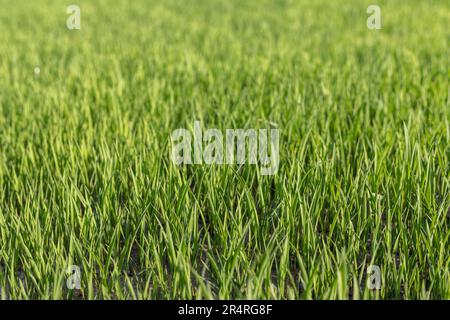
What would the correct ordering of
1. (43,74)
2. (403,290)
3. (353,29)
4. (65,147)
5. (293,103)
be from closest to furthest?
(403,290), (65,147), (293,103), (43,74), (353,29)

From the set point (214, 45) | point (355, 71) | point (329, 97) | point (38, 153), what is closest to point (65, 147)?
point (38, 153)

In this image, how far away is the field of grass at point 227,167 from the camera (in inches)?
72.2

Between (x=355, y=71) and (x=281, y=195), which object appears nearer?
(x=281, y=195)

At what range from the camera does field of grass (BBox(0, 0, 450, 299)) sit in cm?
183

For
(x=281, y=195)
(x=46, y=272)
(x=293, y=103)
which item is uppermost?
(x=293, y=103)

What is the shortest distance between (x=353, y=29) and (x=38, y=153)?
403 centimetres

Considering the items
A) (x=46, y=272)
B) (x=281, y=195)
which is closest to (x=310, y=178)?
(x=281, y=195)

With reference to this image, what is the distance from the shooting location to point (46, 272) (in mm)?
1762

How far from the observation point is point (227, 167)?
2.29 m

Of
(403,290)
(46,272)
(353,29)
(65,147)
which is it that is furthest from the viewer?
(353,29)

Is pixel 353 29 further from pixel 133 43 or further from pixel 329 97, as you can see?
pixel 329 97

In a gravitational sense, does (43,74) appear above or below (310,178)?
above

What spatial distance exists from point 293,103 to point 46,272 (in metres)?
1.88

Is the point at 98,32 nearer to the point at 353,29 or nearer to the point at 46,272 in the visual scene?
the point at 353,29
